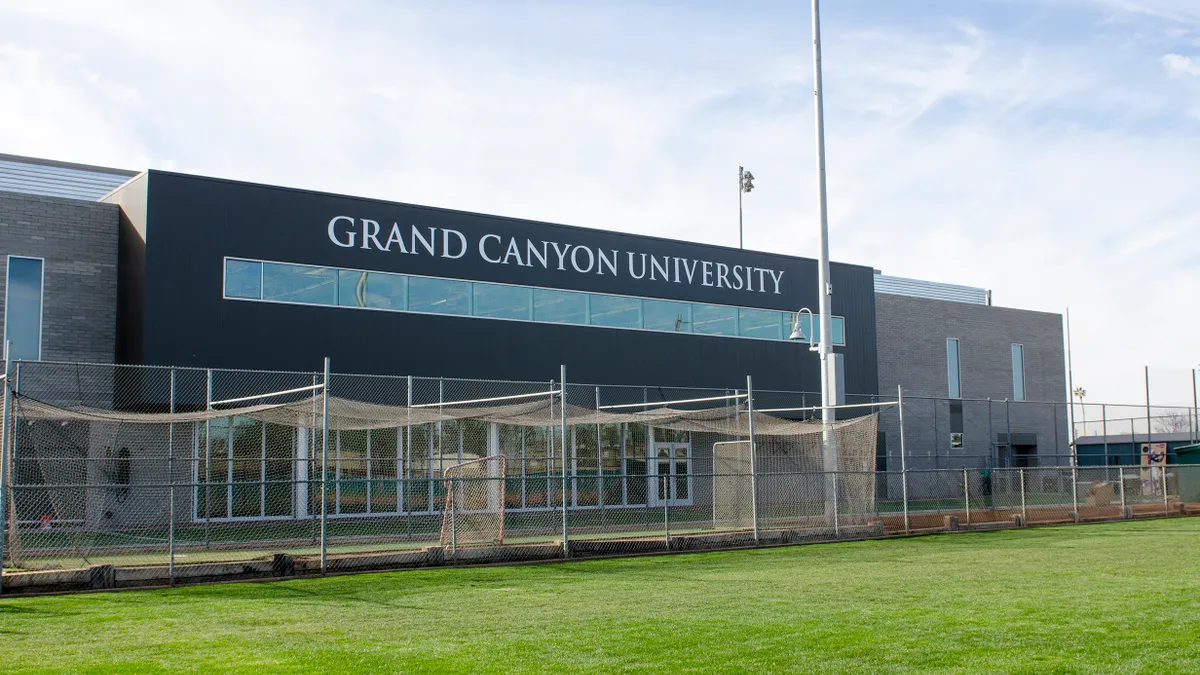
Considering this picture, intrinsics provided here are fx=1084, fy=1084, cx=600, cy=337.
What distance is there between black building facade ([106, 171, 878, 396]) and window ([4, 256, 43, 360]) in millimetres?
1902

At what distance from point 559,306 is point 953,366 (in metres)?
21.2

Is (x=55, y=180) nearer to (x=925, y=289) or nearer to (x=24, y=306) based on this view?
(x=24, y=306)

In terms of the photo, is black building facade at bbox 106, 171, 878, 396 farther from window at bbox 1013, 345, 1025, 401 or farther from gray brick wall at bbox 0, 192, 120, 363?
window at bbox 1013, 345, 1025, 401

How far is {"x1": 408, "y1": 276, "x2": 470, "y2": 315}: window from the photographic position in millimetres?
29531

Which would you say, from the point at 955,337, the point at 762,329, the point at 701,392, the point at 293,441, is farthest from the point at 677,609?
the point at 955,337

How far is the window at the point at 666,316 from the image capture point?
3444 centimetres

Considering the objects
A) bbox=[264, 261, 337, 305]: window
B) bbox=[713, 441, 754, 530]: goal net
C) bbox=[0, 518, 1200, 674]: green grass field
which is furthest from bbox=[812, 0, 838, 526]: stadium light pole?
bbox=[264, 261, 337, 305]: window

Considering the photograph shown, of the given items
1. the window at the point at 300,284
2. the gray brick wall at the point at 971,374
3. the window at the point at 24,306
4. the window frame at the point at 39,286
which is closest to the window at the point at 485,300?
the window at the point at 300,284

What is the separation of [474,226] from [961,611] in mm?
21798

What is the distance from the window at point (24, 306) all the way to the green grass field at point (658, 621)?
13546mm

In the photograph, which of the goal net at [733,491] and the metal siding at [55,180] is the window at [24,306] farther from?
the goal net at [733,491]

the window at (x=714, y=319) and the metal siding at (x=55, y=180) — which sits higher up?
the metal siding at (x=55, y=180)

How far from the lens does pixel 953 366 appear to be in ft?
151

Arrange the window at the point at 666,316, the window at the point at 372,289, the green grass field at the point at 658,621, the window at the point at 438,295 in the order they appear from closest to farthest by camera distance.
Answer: the green grass field at the point at 658,621
the window at the point at 372,289
the window at the point at 438,295
the window at the point at 666,316
